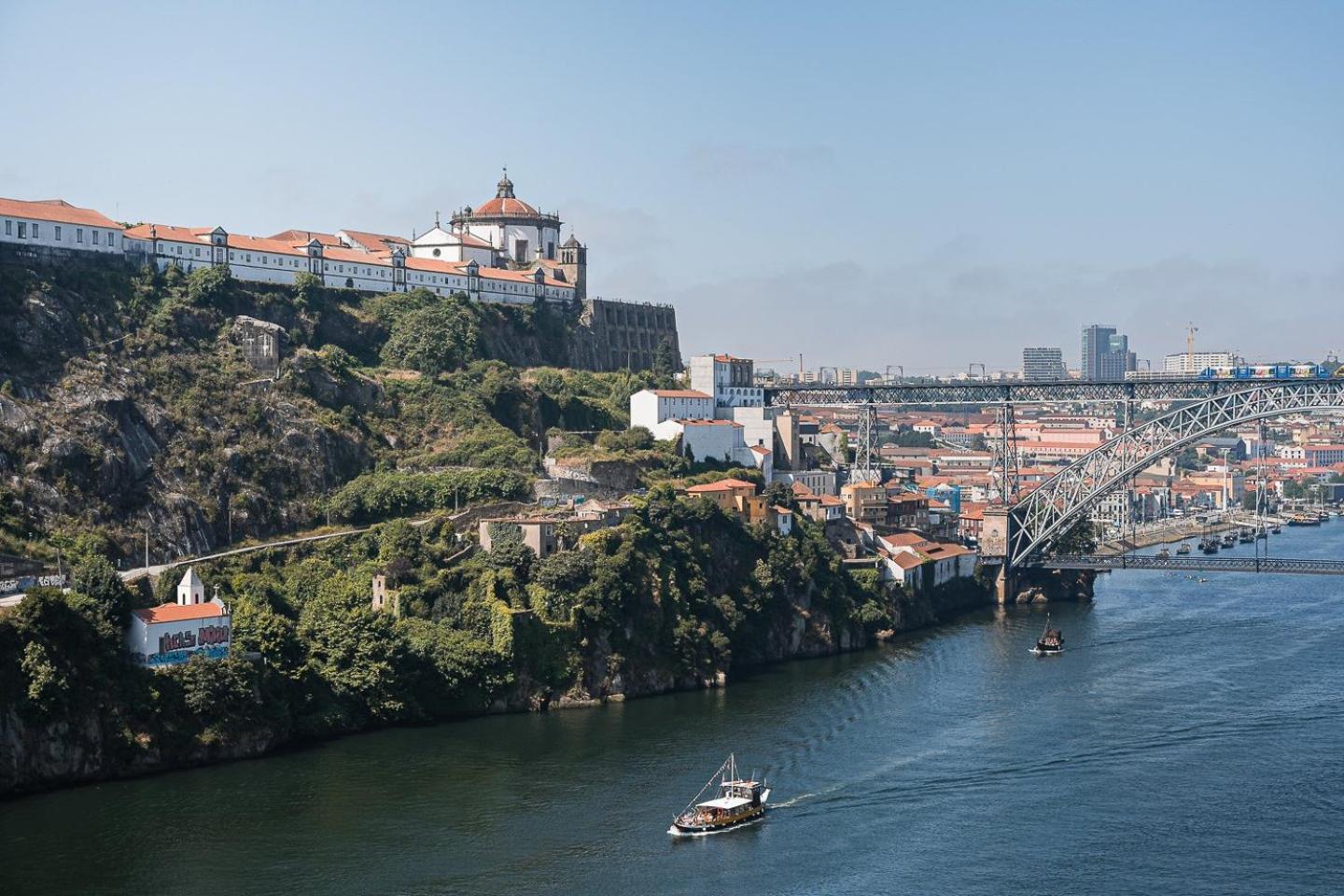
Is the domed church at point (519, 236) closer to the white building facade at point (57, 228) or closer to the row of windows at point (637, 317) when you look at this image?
the row of windows at point (637, 317)

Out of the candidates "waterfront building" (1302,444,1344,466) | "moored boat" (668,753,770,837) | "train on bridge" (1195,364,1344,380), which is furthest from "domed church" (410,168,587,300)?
"waterfront building" (1302,444,1344,466)

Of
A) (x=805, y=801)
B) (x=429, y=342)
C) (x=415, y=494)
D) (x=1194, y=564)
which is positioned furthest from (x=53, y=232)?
(x=1194, y=564)

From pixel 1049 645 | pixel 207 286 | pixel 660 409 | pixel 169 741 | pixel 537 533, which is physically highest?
pixel 207 286

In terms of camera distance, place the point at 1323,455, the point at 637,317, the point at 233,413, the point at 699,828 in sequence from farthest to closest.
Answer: the point at 1323,455
the point at 637,317
the point at 233,413
the point at 699,828

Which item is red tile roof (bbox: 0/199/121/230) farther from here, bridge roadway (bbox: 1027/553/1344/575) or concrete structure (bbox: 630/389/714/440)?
bridge roadway (bbox: 1027/553/1344/575)

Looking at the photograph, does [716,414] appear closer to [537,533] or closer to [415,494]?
[415,494]

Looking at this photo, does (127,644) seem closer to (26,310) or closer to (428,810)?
(428,810)

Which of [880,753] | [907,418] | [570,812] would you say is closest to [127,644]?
[570,812]
